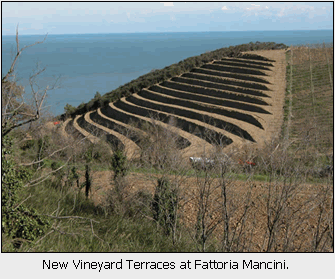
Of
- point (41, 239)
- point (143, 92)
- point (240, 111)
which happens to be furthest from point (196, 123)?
point (41, 239)

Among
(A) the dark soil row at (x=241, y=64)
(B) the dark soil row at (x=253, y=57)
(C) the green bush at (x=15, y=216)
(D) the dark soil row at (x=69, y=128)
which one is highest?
(B) the dark soil row at (x=253, y=57)

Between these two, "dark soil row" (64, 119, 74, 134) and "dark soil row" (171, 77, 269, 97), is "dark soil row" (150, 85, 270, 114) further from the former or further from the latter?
"dark soil row" (64, 119, 74, 134)

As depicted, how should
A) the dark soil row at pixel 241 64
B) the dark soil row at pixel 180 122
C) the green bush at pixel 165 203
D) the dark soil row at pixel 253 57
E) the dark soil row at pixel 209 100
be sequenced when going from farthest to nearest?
the dark soil row at pixel 253 57 → the dark soil row at pixel 241 64 → the dark soil row at pixel 209 100 → the dark soil row at pixel 180 122 → the green bush at pixel 165 203

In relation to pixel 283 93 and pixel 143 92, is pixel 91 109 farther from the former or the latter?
pixel 283 93

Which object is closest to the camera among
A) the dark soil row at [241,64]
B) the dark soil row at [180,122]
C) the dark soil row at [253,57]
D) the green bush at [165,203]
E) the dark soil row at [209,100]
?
the green bush at [165,203]

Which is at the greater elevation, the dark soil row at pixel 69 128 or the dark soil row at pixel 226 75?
the dark soil row at pixel 226 75

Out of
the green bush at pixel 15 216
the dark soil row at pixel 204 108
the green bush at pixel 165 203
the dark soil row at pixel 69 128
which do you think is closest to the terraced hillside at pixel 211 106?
the dark soil row at pixel 204 108

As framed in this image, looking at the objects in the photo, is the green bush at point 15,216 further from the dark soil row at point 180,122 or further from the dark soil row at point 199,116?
the dark soil row at point 180,122
